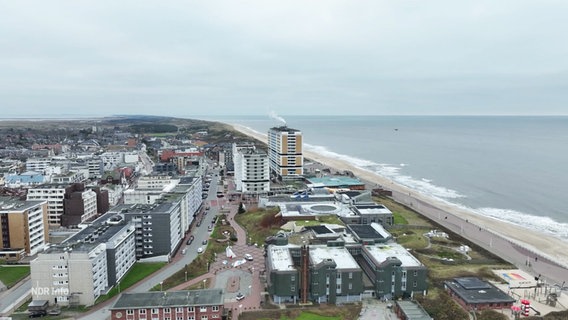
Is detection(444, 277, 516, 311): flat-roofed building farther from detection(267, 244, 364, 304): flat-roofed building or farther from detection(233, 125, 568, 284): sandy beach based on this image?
detection(233, 125, 568, 284): sandy beach

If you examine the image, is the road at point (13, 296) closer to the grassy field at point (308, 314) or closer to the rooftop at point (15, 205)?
the rooftop at point (15, 205)

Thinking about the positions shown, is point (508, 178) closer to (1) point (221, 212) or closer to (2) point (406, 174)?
(2) point (406, 174)

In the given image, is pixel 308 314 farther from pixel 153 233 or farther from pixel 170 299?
pixel 153 233

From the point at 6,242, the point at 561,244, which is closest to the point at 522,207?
the point at 561,244

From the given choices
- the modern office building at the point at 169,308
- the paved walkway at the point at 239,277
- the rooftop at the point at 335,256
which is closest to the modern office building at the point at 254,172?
the paved walkway at the point at 239,277

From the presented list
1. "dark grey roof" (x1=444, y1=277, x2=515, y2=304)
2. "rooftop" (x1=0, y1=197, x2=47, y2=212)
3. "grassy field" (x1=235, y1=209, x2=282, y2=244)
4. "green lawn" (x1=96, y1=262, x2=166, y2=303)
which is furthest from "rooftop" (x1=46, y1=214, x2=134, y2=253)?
"dark grey roof" (x1=444, y1=277, x2=515, y2=304)

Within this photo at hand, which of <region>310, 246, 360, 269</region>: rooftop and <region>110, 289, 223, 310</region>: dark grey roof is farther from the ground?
<region>310, 246, 360, 269</region>: rooftop

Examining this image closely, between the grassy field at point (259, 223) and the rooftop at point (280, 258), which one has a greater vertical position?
the rooftop at point (280, 258)
